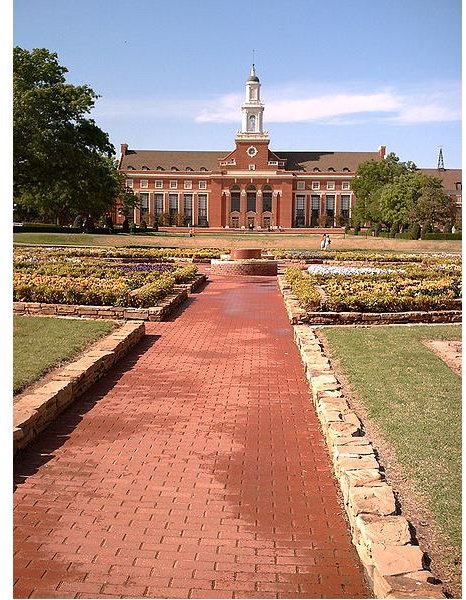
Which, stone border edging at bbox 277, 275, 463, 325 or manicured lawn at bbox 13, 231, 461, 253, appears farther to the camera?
manicured lawn at bbox 13, 231, 461, 253

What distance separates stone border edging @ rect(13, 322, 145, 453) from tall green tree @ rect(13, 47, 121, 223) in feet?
73.7

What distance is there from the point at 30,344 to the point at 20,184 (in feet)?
79.7

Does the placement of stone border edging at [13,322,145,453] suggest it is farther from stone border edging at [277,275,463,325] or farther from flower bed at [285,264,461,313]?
flower bed at [285,264,461,313]

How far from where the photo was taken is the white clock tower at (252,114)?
269 ft

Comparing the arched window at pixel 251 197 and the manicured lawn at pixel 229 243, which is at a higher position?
the arched window at pixel 251 197

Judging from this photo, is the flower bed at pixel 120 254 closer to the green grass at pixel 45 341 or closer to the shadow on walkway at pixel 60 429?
the green grass at pixel 45 341

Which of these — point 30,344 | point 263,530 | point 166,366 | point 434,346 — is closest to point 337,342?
point 434,346

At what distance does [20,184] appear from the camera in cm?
3083

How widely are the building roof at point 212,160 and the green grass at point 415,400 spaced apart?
255 ft

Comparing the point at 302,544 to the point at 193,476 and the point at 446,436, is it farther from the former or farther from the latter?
the point at 446,436

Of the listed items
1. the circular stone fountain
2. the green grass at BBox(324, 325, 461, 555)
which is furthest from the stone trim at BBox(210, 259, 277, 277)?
the green grass at BBox(324, 325, 461, 555)

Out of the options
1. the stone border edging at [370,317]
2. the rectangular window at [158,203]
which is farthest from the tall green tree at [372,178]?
the stone border edging at [370,317]

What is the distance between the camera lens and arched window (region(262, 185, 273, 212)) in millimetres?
83250

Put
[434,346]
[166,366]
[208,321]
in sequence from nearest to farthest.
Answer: [166,366], [434,346], [208,321]
